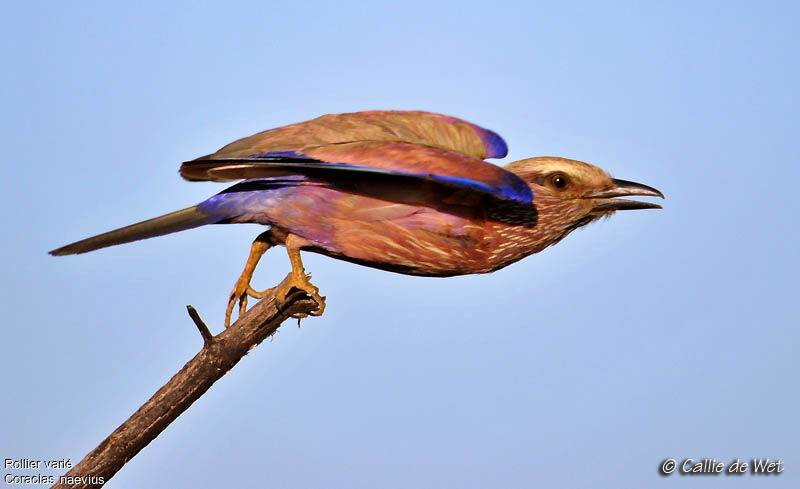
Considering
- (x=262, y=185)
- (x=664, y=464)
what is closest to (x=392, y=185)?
(x=262, y=185)

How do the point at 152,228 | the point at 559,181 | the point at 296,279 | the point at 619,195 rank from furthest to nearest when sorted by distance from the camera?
the point at 619,195 → the point at 559,181 → the point at 296,279 → the point at 152,228

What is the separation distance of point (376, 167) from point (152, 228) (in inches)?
63.6

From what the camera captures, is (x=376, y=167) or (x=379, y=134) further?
(x=379, y=134)

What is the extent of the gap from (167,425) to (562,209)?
10.0 feet

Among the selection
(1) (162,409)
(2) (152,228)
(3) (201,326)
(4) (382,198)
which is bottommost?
(1) (162,409)

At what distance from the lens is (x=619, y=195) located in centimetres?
648

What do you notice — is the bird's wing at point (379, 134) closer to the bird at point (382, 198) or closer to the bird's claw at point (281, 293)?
the bird at point (382, 198)

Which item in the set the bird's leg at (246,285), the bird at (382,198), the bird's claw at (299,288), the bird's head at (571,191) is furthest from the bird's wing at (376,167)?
the bird's leg at (246,285)

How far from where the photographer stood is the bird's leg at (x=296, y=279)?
237 inches

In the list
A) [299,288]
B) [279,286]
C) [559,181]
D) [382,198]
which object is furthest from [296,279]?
[559,181]

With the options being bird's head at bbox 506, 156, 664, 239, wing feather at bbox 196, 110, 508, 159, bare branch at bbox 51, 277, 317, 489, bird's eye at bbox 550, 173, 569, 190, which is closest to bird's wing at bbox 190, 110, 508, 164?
wing feather at bbox 196, 110, 508, 159

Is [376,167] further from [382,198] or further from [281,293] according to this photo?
[281,293]

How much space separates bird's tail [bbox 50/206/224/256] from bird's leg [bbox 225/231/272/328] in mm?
625

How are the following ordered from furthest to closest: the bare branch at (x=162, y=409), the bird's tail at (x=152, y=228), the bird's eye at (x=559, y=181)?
the bird's eye at (x=559, y=181) → the bare branch at (x=162, y=409) → the bird's tail at (x=152, y=228)
